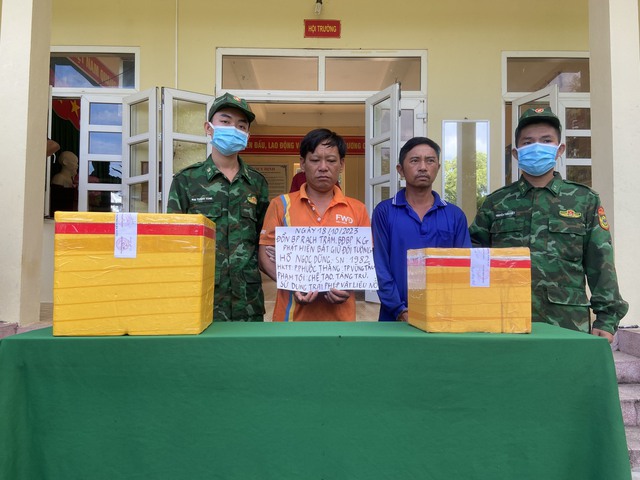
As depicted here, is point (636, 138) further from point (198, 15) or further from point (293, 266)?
point (198, 15)

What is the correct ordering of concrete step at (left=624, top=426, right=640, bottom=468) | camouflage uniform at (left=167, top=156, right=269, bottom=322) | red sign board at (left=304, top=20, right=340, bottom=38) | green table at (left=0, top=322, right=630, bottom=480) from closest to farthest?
1. green table at (left=0, top=322, right=630, bottom=480)
2. camouflage uniform at (left=167, top=156, right=269, bottom=322)
3. concrete step at (left=624, top=426, right=640, bottom=468)
4. red sign board at (left=304, top=20, right=340, bottom=38)

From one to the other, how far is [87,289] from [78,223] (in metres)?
0.18

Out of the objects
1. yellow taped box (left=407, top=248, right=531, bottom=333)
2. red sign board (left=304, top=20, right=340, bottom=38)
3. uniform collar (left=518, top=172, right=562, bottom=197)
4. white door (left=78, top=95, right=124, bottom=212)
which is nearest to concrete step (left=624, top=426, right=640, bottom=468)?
uniform collar (left=518, top=172, right=562, bottom=197)

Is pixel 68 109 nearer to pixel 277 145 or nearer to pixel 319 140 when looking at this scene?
pixel 319 140

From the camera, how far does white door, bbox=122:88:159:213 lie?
474 cm

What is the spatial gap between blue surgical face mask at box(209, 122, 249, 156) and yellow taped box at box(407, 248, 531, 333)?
3.73 ft

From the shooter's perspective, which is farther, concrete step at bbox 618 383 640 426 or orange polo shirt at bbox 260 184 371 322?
concrete step at bbox 618 383 640 426

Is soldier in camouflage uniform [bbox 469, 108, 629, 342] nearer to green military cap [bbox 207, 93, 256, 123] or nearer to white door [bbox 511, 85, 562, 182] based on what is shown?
green military cap [bbox 207, 93, 256, 123]

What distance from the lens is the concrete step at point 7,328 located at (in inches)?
122

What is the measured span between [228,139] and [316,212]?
1.78ft

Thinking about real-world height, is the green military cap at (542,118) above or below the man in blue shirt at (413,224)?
above

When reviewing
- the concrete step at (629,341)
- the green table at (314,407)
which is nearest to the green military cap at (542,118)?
the green table at (314,407)

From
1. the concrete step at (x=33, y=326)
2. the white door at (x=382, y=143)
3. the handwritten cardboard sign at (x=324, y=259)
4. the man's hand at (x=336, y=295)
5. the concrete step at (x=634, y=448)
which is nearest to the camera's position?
the handwritten cardboard sign at (x=324, y=259)

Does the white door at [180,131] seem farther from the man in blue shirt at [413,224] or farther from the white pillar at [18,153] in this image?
the man in blue shirt at [413,224]
